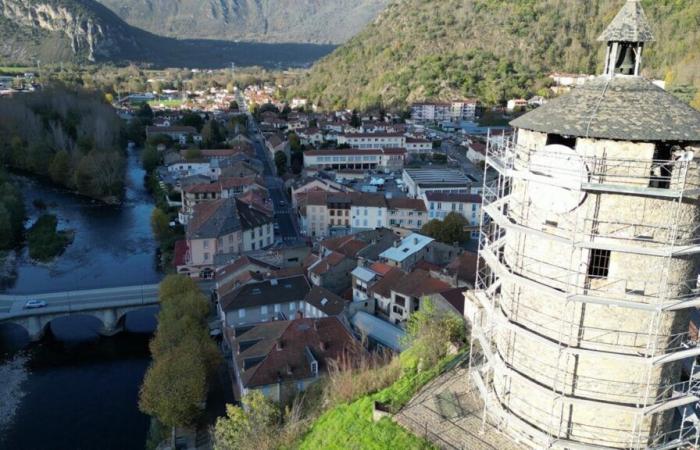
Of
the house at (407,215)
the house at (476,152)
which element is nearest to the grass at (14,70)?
the house at (476,152)

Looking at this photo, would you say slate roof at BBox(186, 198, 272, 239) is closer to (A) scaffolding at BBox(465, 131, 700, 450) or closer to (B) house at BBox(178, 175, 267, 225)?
(B) house at BBox(178, 175, 267, 225)

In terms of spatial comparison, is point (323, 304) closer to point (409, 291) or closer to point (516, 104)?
point (409, 291)

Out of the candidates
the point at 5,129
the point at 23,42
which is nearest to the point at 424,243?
the point at 5,129

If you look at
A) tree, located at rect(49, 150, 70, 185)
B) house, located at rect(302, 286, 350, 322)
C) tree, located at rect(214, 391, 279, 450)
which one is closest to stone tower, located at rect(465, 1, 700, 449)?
tree, located at rect(214, 391, 279, 450)

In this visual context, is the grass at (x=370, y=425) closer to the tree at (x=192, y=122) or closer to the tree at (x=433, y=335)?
the tree at (x=433, y=335)


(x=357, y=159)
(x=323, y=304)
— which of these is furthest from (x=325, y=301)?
(x=357, y=159)
